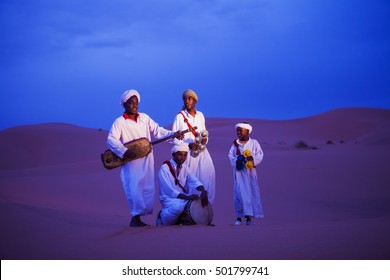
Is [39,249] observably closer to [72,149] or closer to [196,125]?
[196,125]

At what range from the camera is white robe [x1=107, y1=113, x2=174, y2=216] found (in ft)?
30.7

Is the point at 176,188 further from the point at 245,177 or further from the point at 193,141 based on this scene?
the point at 245,177

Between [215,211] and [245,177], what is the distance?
134 inches

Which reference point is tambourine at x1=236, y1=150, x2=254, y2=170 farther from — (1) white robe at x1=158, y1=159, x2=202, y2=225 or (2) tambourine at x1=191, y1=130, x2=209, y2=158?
(1) white robe at x1=158, y1=159, x2=202, y2=225

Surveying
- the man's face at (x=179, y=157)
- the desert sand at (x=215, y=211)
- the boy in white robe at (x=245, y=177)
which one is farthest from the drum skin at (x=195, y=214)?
the boy in white robe at (x=245, y=177)

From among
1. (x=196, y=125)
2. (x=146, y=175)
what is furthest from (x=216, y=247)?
(x=196, y=125)

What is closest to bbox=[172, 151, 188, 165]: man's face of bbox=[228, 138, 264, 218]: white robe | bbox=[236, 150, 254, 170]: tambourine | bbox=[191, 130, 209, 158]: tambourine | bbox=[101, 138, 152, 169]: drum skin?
bbox=[101, 138, 152, 169]: drum skin

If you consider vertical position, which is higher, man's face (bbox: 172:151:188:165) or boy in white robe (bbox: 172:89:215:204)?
boy in white robe (bbox: 172:89:215:204)

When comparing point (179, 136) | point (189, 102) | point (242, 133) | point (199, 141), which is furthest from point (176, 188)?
point (242, 133)

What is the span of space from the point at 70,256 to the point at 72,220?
283 centimetres

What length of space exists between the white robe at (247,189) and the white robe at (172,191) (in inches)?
73.2

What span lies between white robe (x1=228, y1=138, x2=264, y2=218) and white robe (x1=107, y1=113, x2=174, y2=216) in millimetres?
2167

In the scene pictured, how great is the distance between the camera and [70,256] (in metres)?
6.64

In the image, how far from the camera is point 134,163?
9.47m
